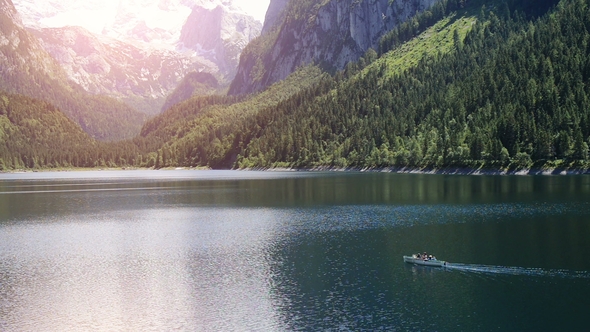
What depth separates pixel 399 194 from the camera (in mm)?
138375

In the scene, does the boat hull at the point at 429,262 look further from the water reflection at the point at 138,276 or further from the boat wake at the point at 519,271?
the water reflection at the point at 138,276

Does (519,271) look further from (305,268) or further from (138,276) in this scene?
(138,276)

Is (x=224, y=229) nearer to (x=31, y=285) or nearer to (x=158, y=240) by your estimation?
(x=158, y=240)

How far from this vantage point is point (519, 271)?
185 ft

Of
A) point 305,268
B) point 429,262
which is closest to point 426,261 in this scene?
point 429,262

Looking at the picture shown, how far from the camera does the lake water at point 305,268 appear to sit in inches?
1817

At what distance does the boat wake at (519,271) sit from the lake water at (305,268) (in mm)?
203

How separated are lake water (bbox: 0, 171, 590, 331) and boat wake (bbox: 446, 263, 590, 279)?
20cm

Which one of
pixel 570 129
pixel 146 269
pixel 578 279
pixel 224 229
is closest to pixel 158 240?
pixel 224 229

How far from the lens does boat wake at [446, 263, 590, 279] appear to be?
178 ft

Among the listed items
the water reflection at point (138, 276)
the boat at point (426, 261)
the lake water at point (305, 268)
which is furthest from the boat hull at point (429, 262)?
the water reflection at point (138, 276)

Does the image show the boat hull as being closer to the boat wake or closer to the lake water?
the boat wake

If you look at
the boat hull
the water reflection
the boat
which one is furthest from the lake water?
the boat

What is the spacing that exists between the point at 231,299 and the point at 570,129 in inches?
6394
